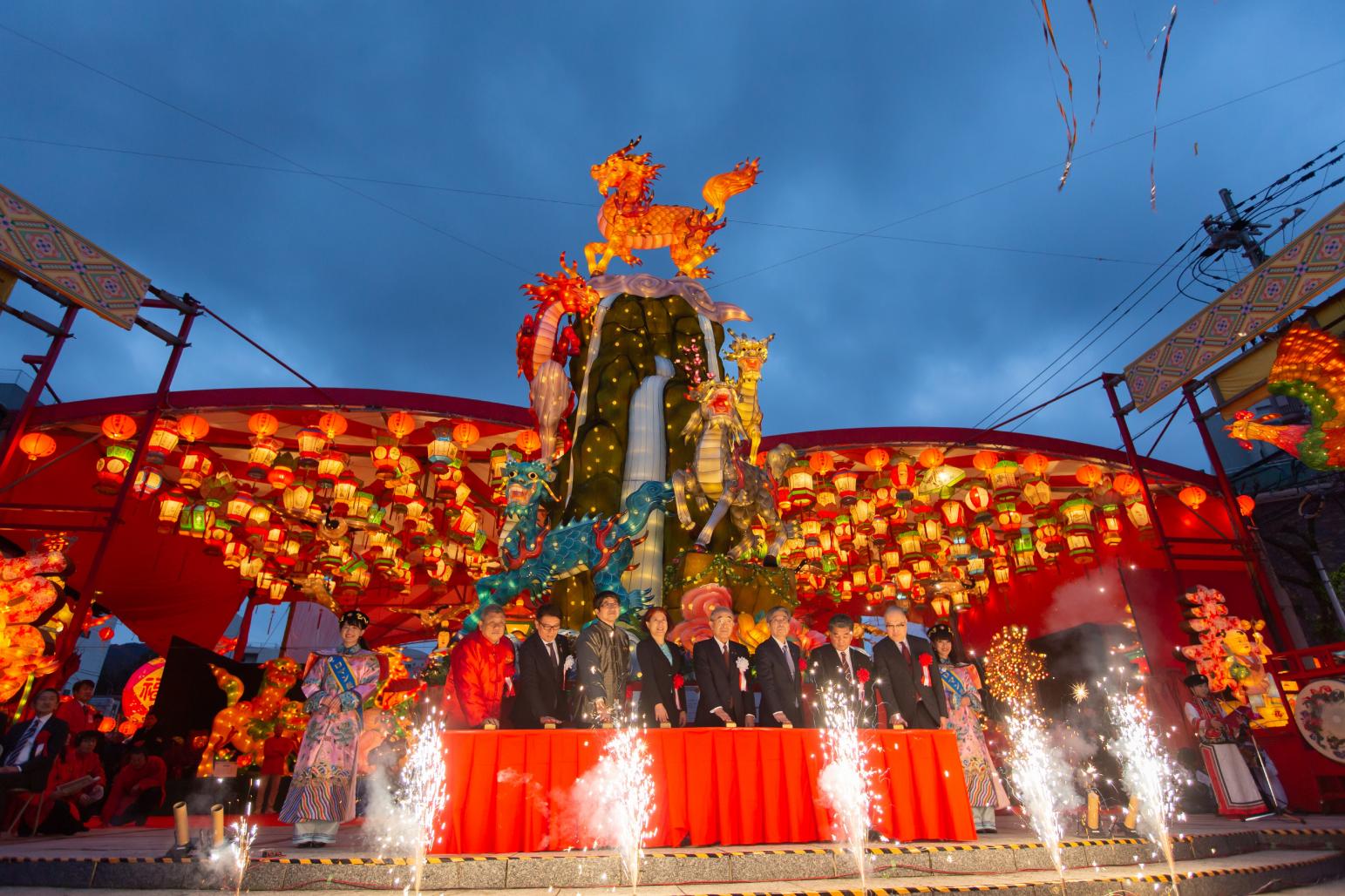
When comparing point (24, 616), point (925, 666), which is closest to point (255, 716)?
point (24, 616)

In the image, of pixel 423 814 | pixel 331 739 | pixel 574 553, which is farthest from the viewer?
pixel 574 553

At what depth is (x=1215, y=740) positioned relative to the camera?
797 centimetres

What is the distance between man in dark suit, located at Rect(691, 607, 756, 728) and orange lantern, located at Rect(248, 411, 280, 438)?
25.1 feet

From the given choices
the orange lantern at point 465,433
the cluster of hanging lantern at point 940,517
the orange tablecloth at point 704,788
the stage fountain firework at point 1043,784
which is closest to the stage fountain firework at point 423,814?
the orange tablecloth at point 704,788

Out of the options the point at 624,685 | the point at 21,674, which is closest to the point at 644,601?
the point at 624,685

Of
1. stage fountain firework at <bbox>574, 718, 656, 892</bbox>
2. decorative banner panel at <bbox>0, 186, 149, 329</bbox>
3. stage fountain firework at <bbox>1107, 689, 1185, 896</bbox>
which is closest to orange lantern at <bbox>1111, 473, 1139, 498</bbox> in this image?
stage fountain firework at <bbox>1107, 689, 1185, 896</bbox>

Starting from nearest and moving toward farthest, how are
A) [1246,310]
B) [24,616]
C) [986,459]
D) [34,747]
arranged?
[34,747], [24,616], [1246,310], [986,459]

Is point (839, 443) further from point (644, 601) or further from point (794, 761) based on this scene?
point (794, 761)

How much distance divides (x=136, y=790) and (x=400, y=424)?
557 cm

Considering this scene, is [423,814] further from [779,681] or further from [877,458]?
[877,458]

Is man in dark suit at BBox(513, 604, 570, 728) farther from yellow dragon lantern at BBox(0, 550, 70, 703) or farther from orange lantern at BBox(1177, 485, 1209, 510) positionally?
orange lantern at BBox(1177, 485, 1209, 510)

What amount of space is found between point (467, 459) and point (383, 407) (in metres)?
2.56

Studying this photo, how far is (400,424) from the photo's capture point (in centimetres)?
1048

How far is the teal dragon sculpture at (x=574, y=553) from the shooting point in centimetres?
708
